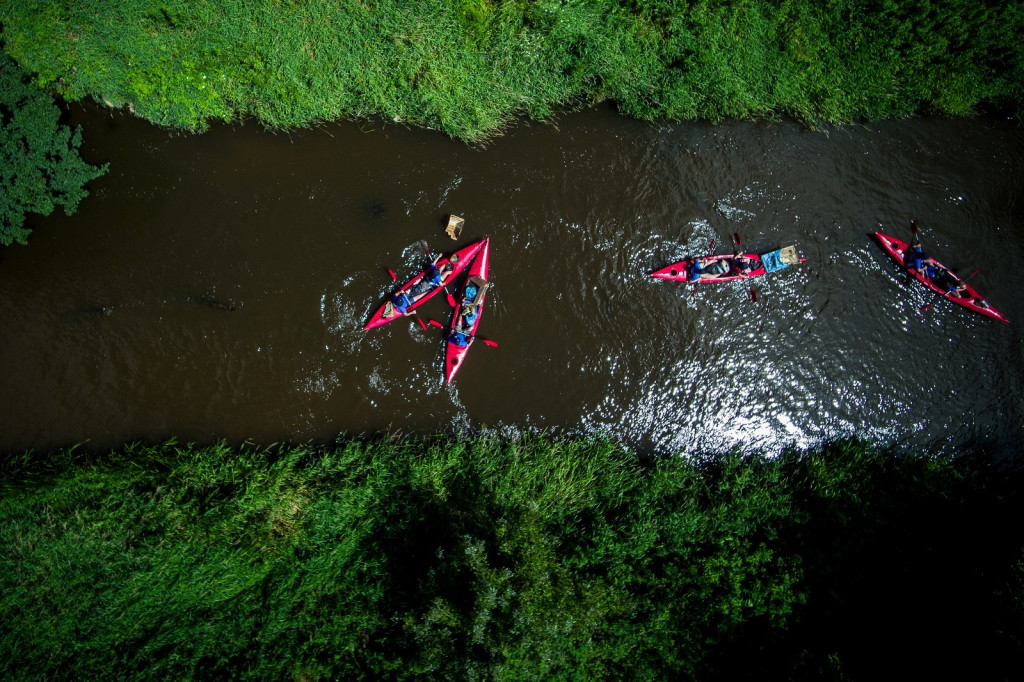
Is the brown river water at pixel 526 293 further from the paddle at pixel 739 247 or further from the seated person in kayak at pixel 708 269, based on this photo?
the seated person in kayak at pixel 708 269

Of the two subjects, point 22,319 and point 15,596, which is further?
point 22,319

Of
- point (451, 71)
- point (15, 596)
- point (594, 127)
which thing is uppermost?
point (451, 71)

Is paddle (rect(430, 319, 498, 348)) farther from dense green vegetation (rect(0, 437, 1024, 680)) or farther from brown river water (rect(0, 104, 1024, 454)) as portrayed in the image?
dense green vegetation (rect(0, 437, 1024, 680))

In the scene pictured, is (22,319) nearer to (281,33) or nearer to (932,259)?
(281,33)

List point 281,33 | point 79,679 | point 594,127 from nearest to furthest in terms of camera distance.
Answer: point 79,679 → point 281,33 → point 594,127

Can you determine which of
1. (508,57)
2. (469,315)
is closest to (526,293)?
(469,315)

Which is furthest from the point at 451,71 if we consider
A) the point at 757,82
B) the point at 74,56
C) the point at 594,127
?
the point at 74,56
